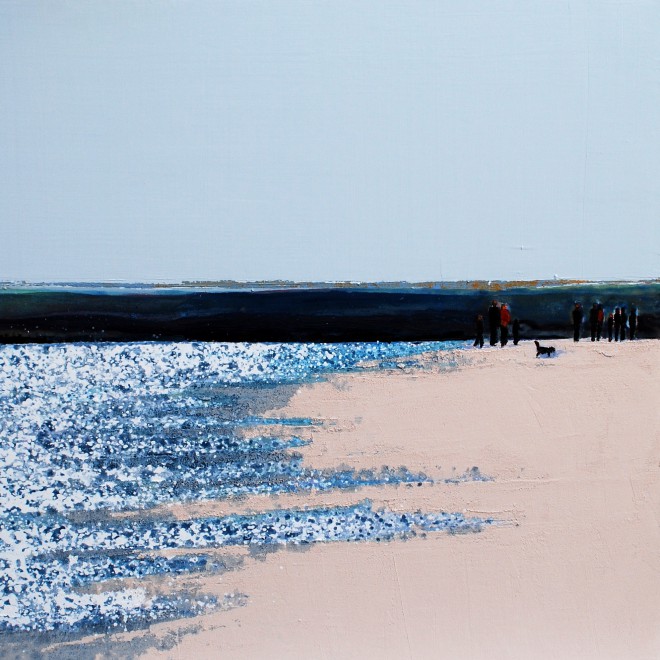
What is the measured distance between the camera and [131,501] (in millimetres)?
2258

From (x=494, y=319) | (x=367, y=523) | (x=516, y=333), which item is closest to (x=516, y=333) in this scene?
(x=516, y=333)

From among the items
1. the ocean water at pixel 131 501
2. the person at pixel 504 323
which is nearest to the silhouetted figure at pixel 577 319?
the person at pixel 504 323

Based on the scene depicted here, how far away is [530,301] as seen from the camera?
237 cm

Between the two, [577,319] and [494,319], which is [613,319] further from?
[494,319]

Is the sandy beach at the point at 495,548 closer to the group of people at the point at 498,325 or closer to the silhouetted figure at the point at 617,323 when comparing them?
the silhouetted figure at the point at 617,323

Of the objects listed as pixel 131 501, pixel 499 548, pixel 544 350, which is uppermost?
pixel 544 350

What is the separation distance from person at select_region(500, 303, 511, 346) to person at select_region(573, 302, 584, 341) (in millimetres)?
239

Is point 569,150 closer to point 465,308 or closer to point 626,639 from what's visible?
point 465,308

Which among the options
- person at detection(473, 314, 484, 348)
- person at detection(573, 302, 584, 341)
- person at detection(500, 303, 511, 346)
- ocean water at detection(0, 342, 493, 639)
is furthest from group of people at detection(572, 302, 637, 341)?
ocean water at detection(0, 342, 493, 639)

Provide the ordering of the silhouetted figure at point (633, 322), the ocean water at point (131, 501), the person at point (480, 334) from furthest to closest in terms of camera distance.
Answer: the person at point (480, 334)
the silhouetted figure at point (633, 322)
the ocean water at point (131, 501)

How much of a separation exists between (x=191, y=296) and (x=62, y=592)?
1.14m

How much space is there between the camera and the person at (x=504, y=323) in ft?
7.89

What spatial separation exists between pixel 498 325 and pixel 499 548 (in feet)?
2.72

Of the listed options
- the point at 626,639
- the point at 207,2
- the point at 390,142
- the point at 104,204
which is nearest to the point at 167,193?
the point at 104,204
